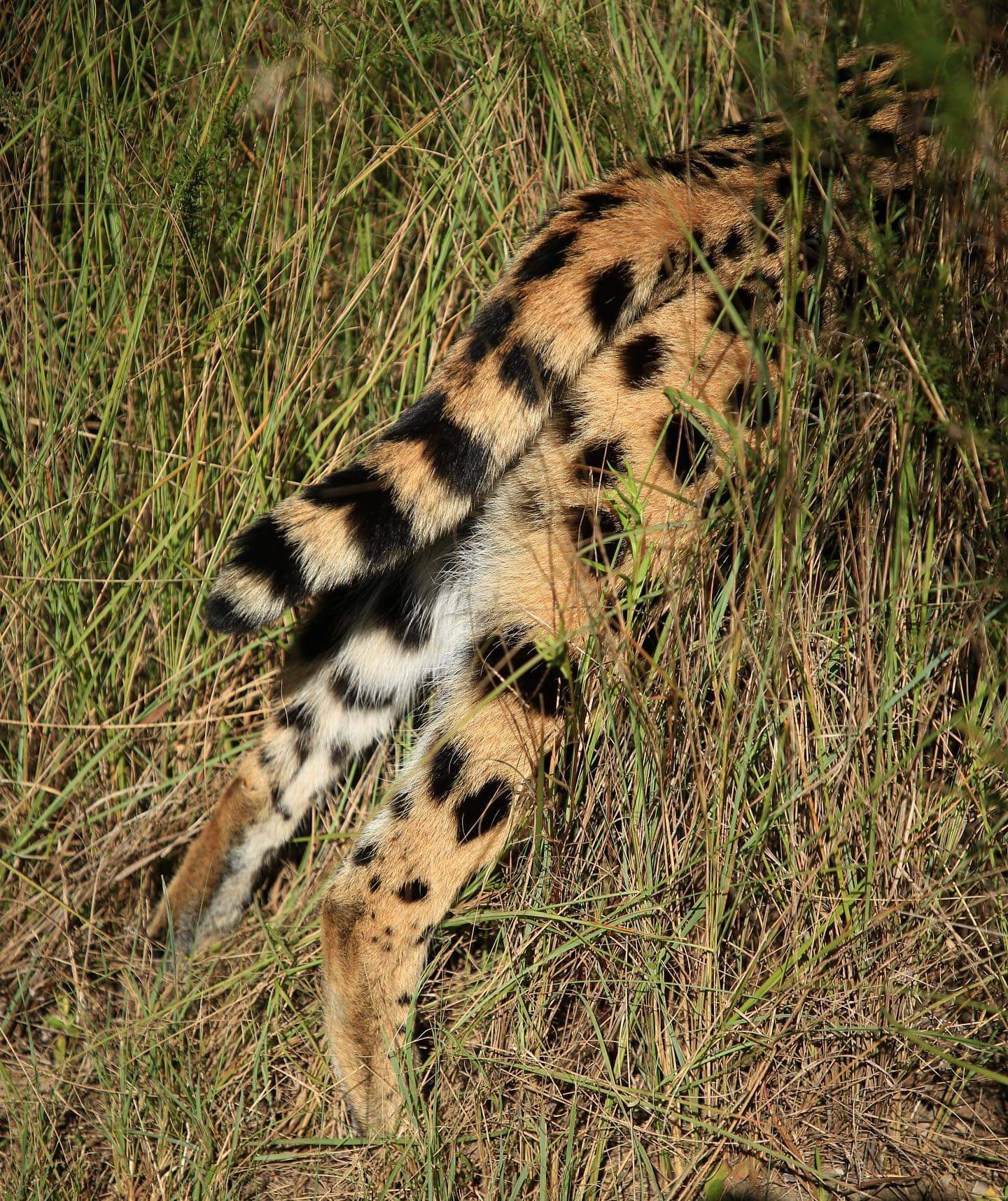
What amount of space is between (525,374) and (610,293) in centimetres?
22

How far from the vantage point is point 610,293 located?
1.92 meters

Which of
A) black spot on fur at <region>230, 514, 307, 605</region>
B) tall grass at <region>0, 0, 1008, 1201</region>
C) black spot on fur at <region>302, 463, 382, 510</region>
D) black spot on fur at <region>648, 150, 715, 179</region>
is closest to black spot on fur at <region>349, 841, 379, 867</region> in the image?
tall grass at <region>0, 0, 1008, 1201</region>

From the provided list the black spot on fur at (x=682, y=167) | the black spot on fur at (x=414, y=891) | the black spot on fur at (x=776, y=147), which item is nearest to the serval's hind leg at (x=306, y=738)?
the black spot on fur at (x=414, y=891)

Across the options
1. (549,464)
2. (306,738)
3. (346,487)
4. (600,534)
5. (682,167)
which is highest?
(682,167)

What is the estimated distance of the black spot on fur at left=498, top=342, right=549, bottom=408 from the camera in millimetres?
1908

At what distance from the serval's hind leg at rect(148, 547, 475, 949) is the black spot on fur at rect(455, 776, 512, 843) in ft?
1.35

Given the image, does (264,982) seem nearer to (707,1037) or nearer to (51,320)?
(707,1037)

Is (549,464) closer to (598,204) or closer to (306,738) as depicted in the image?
(598,204)

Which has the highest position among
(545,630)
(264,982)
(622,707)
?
(545,630)

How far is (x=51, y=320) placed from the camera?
259 centimetres

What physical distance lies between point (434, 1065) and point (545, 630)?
93 cm

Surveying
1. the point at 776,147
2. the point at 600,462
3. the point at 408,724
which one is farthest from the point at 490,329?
the point at 408,724

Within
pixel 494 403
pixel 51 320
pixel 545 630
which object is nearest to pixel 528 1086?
pixel 545 630

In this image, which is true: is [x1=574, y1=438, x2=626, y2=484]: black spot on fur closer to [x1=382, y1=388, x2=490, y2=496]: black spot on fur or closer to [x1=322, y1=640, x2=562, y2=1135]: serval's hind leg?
[x1=382, y1=388, x2=490, y2=496]: black spot on fur
